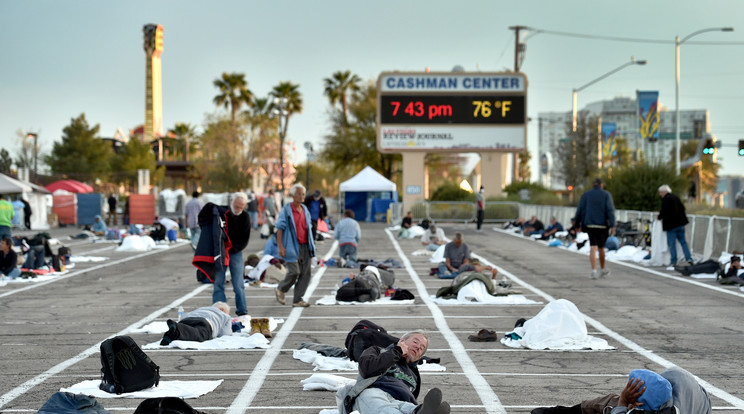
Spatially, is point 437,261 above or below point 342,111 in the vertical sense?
below

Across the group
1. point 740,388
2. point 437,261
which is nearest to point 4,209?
point 437,261

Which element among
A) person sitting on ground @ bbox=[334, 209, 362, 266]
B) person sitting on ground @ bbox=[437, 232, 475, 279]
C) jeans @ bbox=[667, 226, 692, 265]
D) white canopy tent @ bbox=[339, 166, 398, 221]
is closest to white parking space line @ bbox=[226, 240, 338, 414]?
person sitting on ground @ bbox=[437, 232, 475, 279]

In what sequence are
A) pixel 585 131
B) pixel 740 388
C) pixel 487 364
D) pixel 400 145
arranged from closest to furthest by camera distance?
pixel 740 388 → pixel 487 364 → pixel 400 145 → pixel 585 131

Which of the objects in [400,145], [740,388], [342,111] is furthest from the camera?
[342,111]

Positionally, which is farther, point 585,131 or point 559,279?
point 585,131

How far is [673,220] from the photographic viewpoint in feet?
74.3

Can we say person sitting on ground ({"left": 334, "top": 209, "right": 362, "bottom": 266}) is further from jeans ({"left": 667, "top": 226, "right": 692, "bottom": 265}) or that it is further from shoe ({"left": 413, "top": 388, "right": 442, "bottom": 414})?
shoe ({"left": 413, "top": 388, "right": 442, "bottom": 414})

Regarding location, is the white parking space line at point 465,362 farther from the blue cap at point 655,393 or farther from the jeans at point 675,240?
the jeans at point 675,240

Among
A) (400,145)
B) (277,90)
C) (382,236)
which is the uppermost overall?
(277,90)

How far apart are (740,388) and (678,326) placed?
4392 mm

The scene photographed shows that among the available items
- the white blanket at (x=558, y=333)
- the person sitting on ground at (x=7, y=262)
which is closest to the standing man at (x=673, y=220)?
the white blanket at (x=558, y=333)

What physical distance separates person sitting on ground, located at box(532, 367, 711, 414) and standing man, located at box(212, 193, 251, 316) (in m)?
7.76

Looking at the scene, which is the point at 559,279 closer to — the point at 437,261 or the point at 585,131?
the point at 437,261

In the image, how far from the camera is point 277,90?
9675cm
